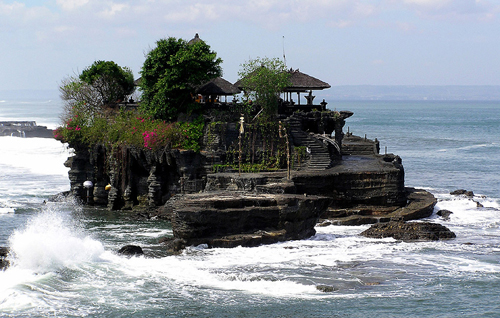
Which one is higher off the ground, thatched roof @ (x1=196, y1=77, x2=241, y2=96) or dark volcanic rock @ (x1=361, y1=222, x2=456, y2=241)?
thatched roof @ (x1=196, y1=77, x2=241, y2=96)

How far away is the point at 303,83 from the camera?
2062 inches

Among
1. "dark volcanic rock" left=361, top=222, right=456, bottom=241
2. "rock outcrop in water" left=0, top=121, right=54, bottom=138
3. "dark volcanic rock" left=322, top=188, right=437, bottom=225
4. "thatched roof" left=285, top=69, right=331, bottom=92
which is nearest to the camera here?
"dark volcanic rock" left=361, top=222, right=456, bottom=241

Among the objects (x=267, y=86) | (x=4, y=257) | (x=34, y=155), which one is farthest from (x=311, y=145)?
(x=34, y=155)

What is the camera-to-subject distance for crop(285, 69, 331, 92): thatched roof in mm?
52156

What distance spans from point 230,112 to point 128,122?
7939mm

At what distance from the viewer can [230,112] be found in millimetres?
50500

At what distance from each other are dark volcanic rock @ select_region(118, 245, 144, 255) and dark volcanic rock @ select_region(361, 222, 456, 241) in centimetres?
1286

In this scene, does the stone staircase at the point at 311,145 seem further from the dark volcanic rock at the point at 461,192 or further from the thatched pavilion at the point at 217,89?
the dark volcanic rock at the point at 461,192

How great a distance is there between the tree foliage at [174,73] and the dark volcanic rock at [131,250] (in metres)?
17.2

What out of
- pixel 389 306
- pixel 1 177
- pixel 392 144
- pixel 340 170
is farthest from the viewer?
pixel 392 144

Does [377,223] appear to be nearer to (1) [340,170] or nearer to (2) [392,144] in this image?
(1) [340,170]

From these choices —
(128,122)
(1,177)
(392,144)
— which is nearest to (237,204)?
(128,122)

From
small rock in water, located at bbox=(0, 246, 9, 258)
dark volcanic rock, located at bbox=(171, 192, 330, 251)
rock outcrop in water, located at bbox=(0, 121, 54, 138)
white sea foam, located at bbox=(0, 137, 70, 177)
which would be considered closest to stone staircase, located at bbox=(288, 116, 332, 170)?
dark volcanic rock, located at bbox=(171, 192, 330, 251)

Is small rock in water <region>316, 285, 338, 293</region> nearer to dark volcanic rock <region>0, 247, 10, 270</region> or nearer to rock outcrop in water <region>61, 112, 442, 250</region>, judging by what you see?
rock outcrop in water <region>61, 112, 442, 250</region>
